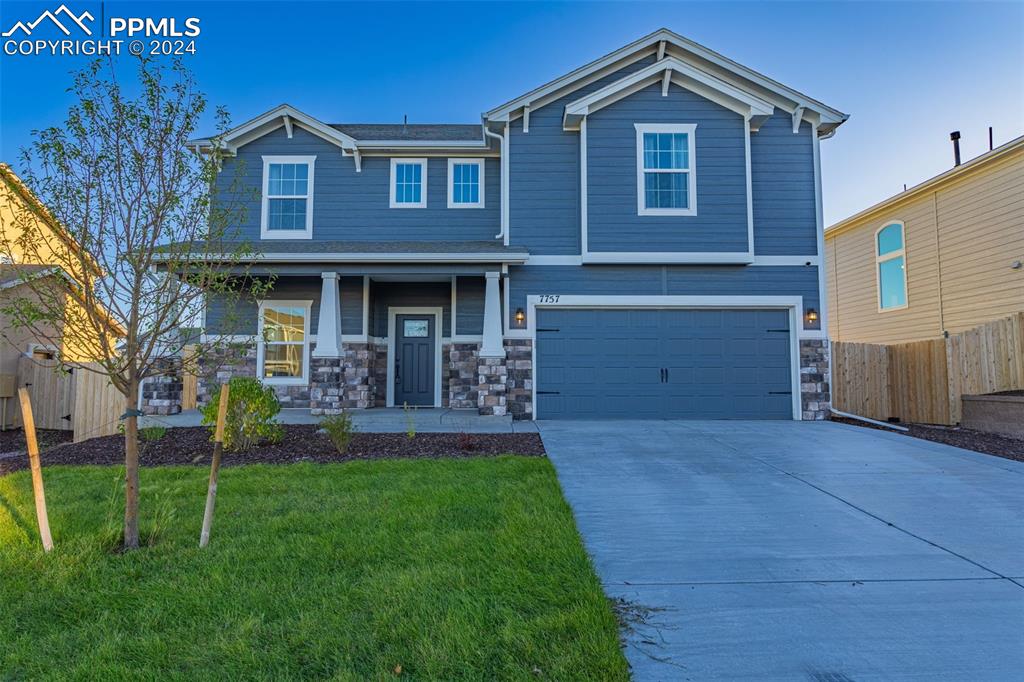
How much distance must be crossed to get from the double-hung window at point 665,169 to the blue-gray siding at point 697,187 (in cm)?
10

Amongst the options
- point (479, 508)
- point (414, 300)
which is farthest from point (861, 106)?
point (479, 508)

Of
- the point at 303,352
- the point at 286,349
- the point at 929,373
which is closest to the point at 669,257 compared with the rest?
the point at 929,373

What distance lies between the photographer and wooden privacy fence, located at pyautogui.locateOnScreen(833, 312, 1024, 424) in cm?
926

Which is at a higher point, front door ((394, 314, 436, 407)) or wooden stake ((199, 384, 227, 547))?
front door ((394, 314, 436, 407))

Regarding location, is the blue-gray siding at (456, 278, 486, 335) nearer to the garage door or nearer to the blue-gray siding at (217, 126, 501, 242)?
the blue-gray siding at (217, 126, 501, 242)

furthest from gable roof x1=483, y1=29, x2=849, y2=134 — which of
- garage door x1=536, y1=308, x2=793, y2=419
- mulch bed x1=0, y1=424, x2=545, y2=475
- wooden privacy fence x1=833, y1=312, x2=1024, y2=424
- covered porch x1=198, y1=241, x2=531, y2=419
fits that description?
mulch bed x1=0, y1=424, x2=545, y2=475

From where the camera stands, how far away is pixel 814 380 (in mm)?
10297

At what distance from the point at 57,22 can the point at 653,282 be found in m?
10.1

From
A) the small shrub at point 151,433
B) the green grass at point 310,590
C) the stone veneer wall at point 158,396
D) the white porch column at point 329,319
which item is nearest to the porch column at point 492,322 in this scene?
the white porch column at point 329,319

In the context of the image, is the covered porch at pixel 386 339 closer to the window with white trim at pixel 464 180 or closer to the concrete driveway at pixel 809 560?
the window with white trim at pixel 464 180

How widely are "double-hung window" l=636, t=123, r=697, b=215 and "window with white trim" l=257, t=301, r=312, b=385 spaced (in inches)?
292

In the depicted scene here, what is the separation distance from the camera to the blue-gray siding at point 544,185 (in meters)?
10.5

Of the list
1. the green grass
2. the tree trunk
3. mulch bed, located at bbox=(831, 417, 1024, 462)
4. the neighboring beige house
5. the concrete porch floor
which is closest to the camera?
the green grass

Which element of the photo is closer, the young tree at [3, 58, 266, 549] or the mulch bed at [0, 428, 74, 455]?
the young tree at [3, 58, 266, 549]
